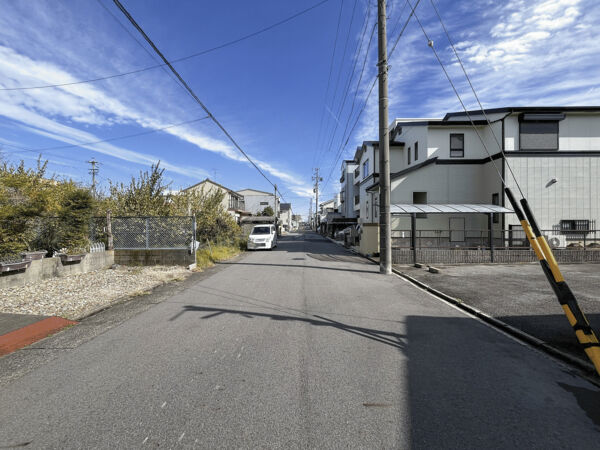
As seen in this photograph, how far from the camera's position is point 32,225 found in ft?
27.1

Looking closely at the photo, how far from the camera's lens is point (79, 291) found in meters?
6.91

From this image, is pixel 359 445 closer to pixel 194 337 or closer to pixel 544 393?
pixel 544 393

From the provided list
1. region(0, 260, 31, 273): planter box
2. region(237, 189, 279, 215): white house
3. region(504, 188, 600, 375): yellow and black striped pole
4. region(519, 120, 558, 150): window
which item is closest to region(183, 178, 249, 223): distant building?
region(237, 189, 279, 215): white house

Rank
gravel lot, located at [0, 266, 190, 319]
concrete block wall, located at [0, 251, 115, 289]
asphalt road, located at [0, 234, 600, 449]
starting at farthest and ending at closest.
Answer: concrete block wall, located at [0, 251, 115, 289], gravel lot, located at [0, 266, 190, 319], asphalt road, located at [0, 234, 600, 449]

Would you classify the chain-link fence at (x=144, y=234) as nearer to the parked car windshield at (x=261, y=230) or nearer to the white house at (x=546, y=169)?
the parked car windshield at (x=261, y=230)

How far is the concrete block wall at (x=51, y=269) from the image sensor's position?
22.1 feet

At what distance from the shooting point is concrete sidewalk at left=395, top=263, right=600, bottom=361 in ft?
15.0

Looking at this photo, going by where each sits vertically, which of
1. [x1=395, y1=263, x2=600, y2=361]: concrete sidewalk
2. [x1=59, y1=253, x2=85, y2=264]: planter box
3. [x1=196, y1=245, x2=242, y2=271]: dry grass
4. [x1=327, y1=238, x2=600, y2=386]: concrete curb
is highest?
[x1=59, y1=253, x2=85, y2=264]: planter box

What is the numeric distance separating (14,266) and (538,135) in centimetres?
2402

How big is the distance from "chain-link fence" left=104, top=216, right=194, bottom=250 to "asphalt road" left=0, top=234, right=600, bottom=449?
6356mm

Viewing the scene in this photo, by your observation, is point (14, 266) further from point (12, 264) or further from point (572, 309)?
point (572, 309)

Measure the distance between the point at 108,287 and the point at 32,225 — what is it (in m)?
3.23

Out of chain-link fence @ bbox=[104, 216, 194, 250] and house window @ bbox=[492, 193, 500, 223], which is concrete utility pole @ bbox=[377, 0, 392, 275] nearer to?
chain-link fence @ bbox=[104, 216, 194, 250]

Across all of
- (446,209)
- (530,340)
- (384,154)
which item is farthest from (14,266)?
(446,209)
